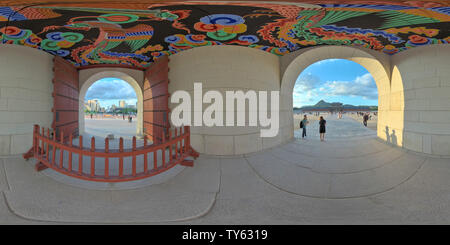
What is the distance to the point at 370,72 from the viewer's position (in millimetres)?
7594

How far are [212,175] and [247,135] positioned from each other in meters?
1.91

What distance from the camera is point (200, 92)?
571 centimetres

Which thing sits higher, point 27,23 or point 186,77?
point 27,23

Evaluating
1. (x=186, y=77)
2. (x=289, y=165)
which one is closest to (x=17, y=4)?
(x=186, y=77)

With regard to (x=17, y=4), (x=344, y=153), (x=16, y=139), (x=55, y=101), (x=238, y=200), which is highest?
(x=17, y=4)

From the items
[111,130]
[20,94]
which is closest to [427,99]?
[20,94]

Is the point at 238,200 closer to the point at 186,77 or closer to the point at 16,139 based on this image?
the point at 186,77

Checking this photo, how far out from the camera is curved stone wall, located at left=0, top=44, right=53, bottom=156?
548 centimetres

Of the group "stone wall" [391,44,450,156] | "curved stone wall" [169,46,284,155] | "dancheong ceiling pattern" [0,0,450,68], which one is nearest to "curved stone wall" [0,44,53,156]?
"dancheong ceiling pattern" [0,0,450,68]

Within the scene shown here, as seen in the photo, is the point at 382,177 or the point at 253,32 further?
the point at 253,32

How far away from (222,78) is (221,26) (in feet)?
5.01

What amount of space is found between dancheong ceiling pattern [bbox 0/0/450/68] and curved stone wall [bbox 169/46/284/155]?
0.29m

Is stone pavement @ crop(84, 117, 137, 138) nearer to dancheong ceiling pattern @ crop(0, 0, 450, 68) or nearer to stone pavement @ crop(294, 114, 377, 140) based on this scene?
dancheong ceiling pattern @ crop(0, 0, 450, 68)

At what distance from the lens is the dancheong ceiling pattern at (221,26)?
355cm
